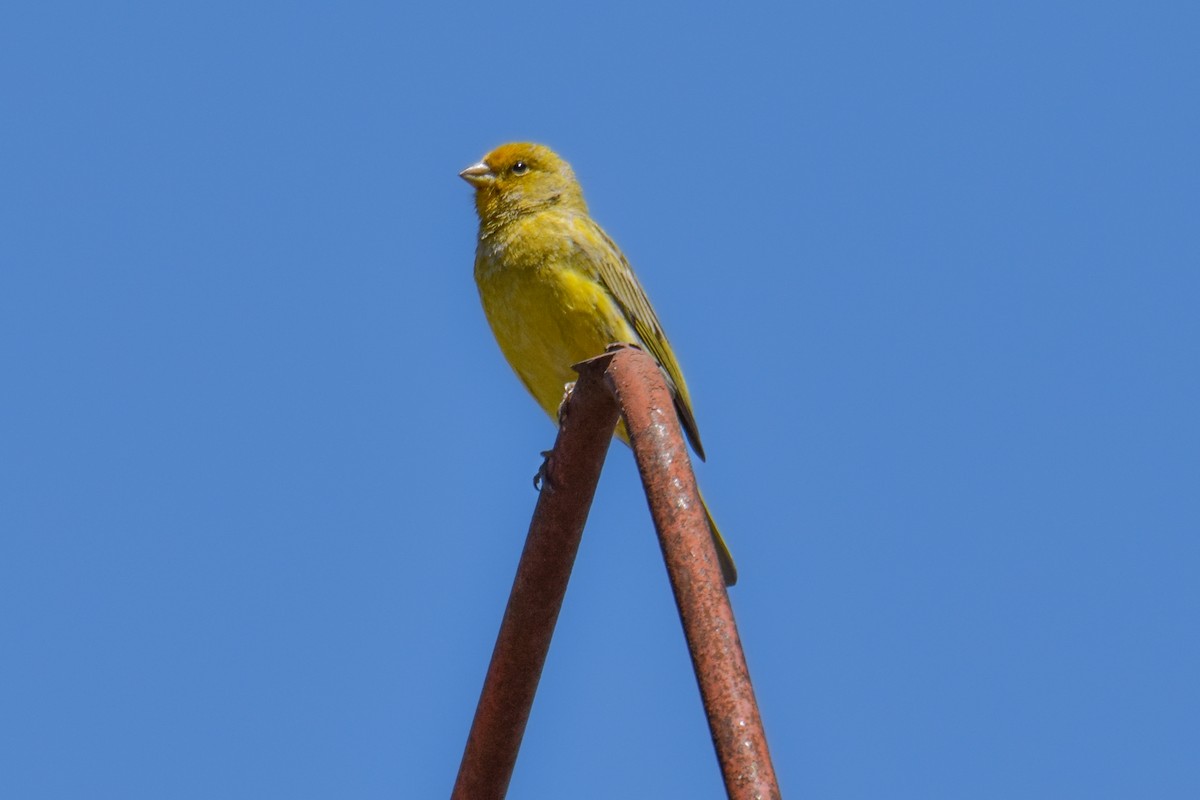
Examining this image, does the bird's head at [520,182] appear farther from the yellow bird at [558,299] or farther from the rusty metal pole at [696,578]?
the rusty metal pole at [696,578]

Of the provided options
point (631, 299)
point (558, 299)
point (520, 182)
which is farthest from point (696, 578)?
point (520, 182)

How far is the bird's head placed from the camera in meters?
7.24

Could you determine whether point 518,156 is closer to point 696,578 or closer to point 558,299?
point 558,299

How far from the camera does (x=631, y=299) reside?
21.5 ft

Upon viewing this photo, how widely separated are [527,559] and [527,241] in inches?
148

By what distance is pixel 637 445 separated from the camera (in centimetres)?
268

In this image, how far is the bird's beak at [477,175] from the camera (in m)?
7.56

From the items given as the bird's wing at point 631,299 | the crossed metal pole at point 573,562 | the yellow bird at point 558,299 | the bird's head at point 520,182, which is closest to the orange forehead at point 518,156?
the bird's head at point 520,182

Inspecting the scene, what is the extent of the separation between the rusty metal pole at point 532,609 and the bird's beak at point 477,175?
4.60 metres

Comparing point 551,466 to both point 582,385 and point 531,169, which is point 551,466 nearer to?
point 582,385

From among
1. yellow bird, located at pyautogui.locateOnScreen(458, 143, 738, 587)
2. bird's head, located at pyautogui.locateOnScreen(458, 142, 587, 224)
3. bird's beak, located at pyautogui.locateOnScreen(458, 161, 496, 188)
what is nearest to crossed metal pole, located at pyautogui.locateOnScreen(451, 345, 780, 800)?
yellow bird, located at pyautogui.locateOnScreen(458, 143, 738, 587)

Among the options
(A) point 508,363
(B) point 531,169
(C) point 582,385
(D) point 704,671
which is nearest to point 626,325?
(A) point 508,363

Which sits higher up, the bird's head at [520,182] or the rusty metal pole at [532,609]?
the bird's head at [520,182]

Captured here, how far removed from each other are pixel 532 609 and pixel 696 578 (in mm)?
585
